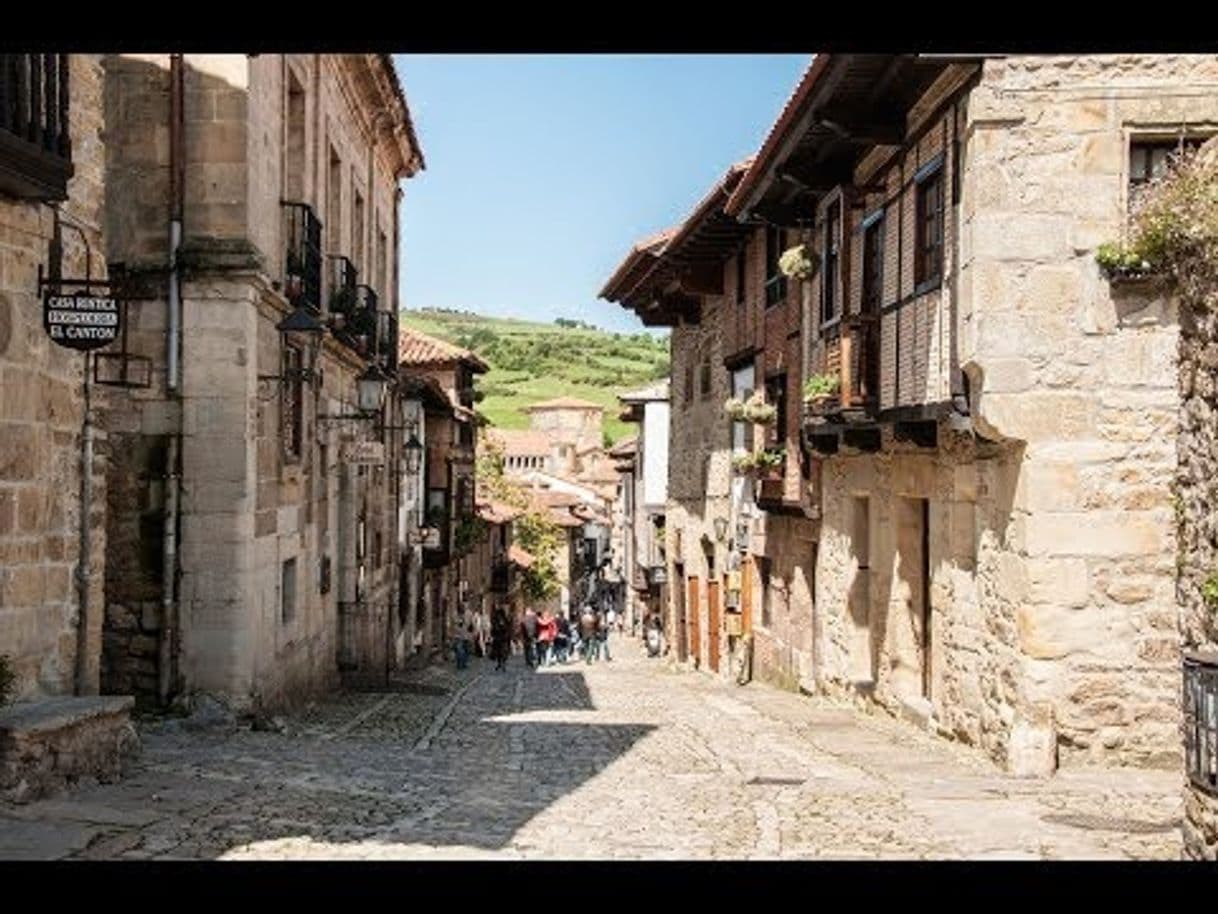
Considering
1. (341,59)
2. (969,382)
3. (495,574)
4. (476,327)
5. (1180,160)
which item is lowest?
(495,574)

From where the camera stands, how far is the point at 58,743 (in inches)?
306

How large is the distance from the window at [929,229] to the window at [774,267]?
629 cm

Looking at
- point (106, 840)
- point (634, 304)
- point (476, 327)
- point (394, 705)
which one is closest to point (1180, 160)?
point (106, 840)

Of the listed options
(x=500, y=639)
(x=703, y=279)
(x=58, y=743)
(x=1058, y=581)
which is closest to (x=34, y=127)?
(x=58, y=743)

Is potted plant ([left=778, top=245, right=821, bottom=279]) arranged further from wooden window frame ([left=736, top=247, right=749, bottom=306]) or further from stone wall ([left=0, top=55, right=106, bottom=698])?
stone wall ([left=0, top=55, right=106, bottom=698])

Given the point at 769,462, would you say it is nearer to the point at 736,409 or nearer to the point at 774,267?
the point at 736,409

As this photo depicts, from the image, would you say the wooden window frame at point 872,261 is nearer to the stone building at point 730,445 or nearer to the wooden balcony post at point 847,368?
the wooden balcony post at point 847,368

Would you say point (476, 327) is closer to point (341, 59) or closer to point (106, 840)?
point (341, 59)

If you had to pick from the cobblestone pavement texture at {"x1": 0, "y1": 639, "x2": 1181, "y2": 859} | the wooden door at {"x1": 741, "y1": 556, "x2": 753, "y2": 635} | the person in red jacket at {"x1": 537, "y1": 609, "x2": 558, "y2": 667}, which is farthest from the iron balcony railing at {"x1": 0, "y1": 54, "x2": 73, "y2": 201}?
the person in red jacket at {"x1": 537, "y1": 609, "x2": 558, "y2": 667}

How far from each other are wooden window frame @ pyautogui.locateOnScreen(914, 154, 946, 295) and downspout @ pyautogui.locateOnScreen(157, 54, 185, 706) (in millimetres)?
6019
